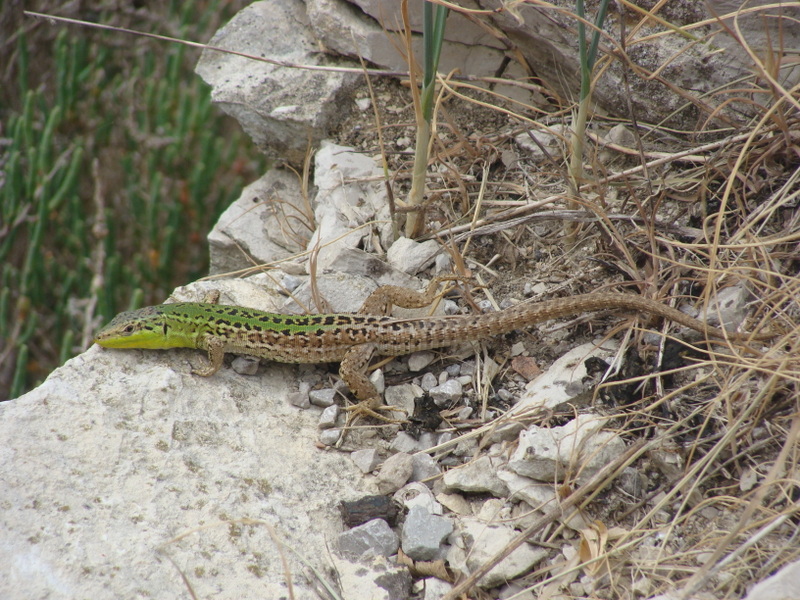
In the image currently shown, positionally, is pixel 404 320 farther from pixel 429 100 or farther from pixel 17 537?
pixel 17 537

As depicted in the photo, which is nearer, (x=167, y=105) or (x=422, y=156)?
(x=422, y=156)

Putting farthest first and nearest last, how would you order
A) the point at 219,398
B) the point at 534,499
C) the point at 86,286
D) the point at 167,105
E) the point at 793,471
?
the point at 167,105 < the point at 86,286 < the point at 219,398 < the point at 534,499 < the point at 793,471

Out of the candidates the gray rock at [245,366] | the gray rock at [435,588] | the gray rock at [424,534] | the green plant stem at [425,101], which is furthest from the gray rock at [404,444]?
the green plant stem at [425,101]

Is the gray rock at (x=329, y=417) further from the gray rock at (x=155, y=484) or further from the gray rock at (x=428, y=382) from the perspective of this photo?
the gray rock at (x=428, y=382)

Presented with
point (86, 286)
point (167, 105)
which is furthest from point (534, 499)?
point (167, 105)

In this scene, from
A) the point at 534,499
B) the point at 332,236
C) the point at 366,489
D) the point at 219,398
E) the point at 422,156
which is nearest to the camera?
the point at 534,499

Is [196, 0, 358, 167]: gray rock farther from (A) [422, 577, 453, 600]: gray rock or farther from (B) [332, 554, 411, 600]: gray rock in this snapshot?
(A) [422, 577, 453, 600]: gray rock

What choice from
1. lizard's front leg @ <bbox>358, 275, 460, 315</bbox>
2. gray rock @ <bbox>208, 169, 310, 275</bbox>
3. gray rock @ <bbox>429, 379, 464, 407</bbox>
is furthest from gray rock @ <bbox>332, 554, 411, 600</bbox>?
gray rock @ <bbox>208, 169, 310, 275</bbox>
